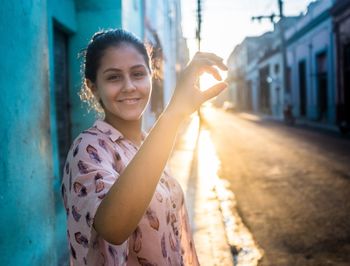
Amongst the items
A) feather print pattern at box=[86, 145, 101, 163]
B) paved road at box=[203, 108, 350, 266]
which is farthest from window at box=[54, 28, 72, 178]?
feather print pattern at box=[86, 145, 101, 163]

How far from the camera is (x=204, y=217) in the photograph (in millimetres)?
5199

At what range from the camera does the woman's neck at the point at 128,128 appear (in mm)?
1445

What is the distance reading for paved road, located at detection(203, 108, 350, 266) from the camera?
13.6 feet

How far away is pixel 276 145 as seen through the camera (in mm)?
13164

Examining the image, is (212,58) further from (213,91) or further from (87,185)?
(87,185)

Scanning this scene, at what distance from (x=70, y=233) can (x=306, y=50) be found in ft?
88.7

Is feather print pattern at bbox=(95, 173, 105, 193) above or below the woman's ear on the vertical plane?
below

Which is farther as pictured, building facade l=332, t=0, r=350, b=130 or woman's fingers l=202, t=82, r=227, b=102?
building facade l=332, t=0, r=350, b=130

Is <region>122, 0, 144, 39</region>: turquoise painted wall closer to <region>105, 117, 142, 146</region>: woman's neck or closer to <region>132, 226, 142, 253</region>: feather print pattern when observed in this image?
<region>105, 117, 142, 146</region>: woman's neck

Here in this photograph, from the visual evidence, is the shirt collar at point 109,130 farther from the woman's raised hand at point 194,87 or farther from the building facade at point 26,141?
the building facade at point 26,141

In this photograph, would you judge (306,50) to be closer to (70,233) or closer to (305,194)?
(305,194)

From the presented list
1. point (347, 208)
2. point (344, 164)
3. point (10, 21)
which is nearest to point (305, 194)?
point (347, 208)

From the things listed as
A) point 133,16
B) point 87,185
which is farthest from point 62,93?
point 87,185

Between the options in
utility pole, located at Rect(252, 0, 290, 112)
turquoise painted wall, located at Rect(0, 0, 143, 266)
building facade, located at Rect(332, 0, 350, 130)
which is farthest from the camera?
utility pole, located at Rect(252, 0, 290, 112)
